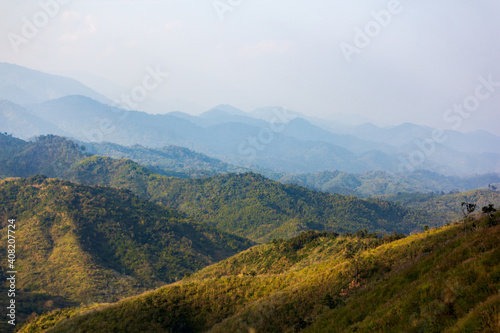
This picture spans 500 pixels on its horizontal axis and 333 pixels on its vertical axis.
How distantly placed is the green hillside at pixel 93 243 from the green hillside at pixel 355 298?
177ft

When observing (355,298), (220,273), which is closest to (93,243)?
(220,273)

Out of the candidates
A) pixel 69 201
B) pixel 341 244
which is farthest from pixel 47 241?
pixel 341 244

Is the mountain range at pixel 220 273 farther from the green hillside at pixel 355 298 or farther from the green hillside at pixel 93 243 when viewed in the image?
the green hillside at pixel 93 243

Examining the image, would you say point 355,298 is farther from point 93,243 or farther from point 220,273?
point 93,243

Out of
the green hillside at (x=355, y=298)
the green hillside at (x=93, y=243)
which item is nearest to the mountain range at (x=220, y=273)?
the green hillside at (x=355, y=298)

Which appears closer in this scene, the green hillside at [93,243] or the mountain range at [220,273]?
the mountain range at [220,273]

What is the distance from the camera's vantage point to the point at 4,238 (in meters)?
127

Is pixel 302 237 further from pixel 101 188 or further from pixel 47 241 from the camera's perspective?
pixel 101 188

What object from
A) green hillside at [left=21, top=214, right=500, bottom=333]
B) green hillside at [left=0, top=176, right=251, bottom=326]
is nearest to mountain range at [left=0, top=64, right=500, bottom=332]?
green hillside at [left=21, top=214, right=500, bottom=333]

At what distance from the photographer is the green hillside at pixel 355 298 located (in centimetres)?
1358

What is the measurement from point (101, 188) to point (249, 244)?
91308 mm

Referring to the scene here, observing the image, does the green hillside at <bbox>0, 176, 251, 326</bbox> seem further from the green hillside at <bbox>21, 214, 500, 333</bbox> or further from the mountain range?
the green hillside at <bbox>21, 214, 500, 333</bbox>

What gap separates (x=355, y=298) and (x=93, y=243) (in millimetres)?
133910

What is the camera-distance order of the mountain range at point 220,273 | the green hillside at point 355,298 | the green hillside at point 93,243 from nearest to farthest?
the green hillside at point 355,298, the mountain range at point 220,273, the green hillside at point 93,243
